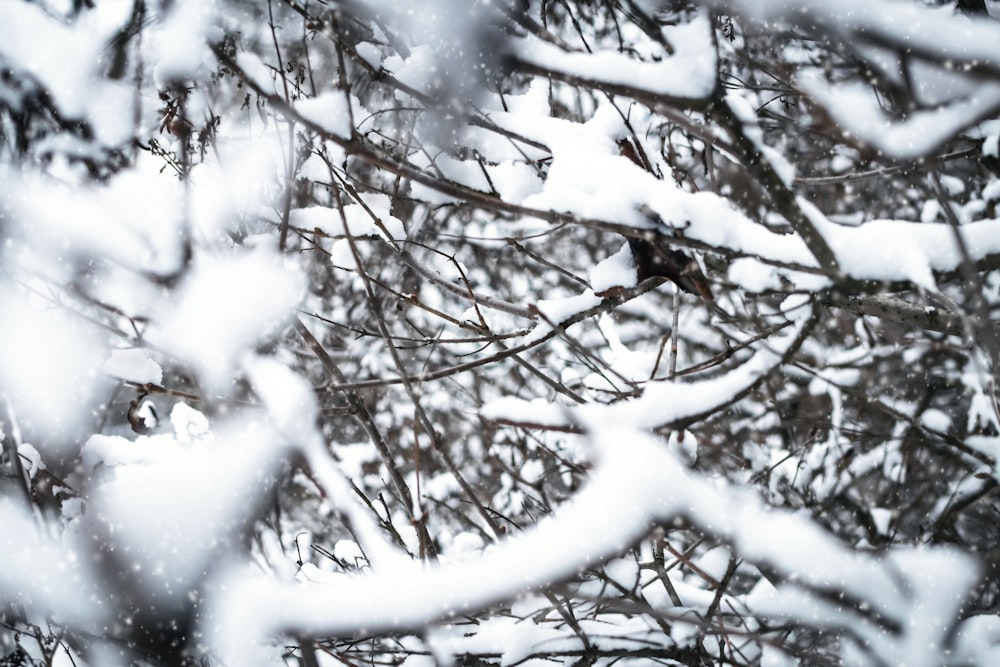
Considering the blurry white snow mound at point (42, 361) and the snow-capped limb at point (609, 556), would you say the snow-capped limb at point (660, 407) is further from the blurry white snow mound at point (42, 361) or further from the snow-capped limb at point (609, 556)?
the blurry white snow mound at point (42, 361)

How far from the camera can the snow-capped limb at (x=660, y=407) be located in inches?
52.6

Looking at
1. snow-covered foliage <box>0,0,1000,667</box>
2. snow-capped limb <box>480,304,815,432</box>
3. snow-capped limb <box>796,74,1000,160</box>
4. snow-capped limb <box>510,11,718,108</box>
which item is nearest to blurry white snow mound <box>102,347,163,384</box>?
snow-covered foliage <box>0,0,1000,667</box>

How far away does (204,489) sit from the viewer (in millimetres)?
2055

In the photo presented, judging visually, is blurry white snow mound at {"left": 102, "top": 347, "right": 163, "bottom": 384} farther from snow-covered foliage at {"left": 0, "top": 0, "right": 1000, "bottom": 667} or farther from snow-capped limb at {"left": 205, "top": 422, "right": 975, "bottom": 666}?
snow-capped limb at {"left": 205, "top": 422, "right": 975, "bottom": 666}

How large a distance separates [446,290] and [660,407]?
977 mm

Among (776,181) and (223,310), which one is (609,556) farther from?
(223,310)

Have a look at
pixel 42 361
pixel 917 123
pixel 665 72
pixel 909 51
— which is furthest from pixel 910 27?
pixel 42 361

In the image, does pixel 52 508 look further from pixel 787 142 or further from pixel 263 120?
pixel 787 142

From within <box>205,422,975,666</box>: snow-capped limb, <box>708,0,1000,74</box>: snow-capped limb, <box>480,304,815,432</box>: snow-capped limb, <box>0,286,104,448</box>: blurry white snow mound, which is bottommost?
<box>205,422,975,666</box>: snow-capped limb

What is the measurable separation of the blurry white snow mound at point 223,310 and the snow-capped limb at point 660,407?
88 centimetres

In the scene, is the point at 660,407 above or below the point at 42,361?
below

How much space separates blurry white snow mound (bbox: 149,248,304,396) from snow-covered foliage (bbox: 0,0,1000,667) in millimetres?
10

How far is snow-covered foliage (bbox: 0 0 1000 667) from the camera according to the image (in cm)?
130

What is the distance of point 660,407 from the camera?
134cm
